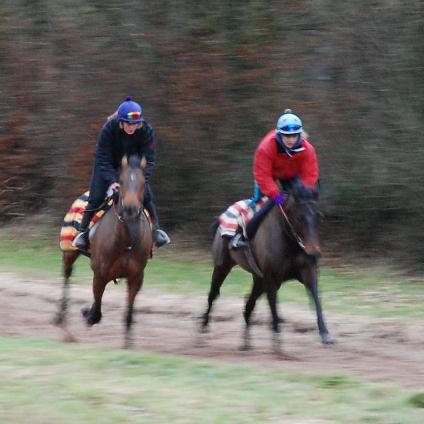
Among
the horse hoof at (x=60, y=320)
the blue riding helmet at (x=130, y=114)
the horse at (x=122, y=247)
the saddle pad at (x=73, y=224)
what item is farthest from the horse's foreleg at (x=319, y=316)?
the horse hoof at (x=60, y=320)

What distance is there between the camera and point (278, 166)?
40.5 ft

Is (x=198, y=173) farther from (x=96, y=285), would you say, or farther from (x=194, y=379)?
(x=194, y=379)

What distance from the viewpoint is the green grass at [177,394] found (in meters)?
8.16

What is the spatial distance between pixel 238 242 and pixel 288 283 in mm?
5459

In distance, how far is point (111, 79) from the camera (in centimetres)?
Answer: 2252

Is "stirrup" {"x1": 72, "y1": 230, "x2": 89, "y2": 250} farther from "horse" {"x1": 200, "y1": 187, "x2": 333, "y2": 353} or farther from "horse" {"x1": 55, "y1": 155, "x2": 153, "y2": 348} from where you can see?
"horse" {"x1": 200, "y1": 187, "x2": 333, "y2": 353}

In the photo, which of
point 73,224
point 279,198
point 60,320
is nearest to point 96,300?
point 73,224

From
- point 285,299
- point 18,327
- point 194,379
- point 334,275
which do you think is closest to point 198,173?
point 334,275

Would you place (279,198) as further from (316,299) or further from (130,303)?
(130,303)

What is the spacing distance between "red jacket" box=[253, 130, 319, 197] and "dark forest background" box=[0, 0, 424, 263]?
21.5 feet

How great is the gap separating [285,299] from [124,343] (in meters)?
4.44

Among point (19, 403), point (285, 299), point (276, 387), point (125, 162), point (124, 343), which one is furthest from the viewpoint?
point (285, 299)

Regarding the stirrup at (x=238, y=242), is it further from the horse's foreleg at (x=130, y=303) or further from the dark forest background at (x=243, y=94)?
the dark forest background at (x=243, y=94)

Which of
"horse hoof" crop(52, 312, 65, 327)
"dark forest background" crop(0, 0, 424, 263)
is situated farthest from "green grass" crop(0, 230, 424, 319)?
"horse hoof" crop(52, 312, 65, 327)
